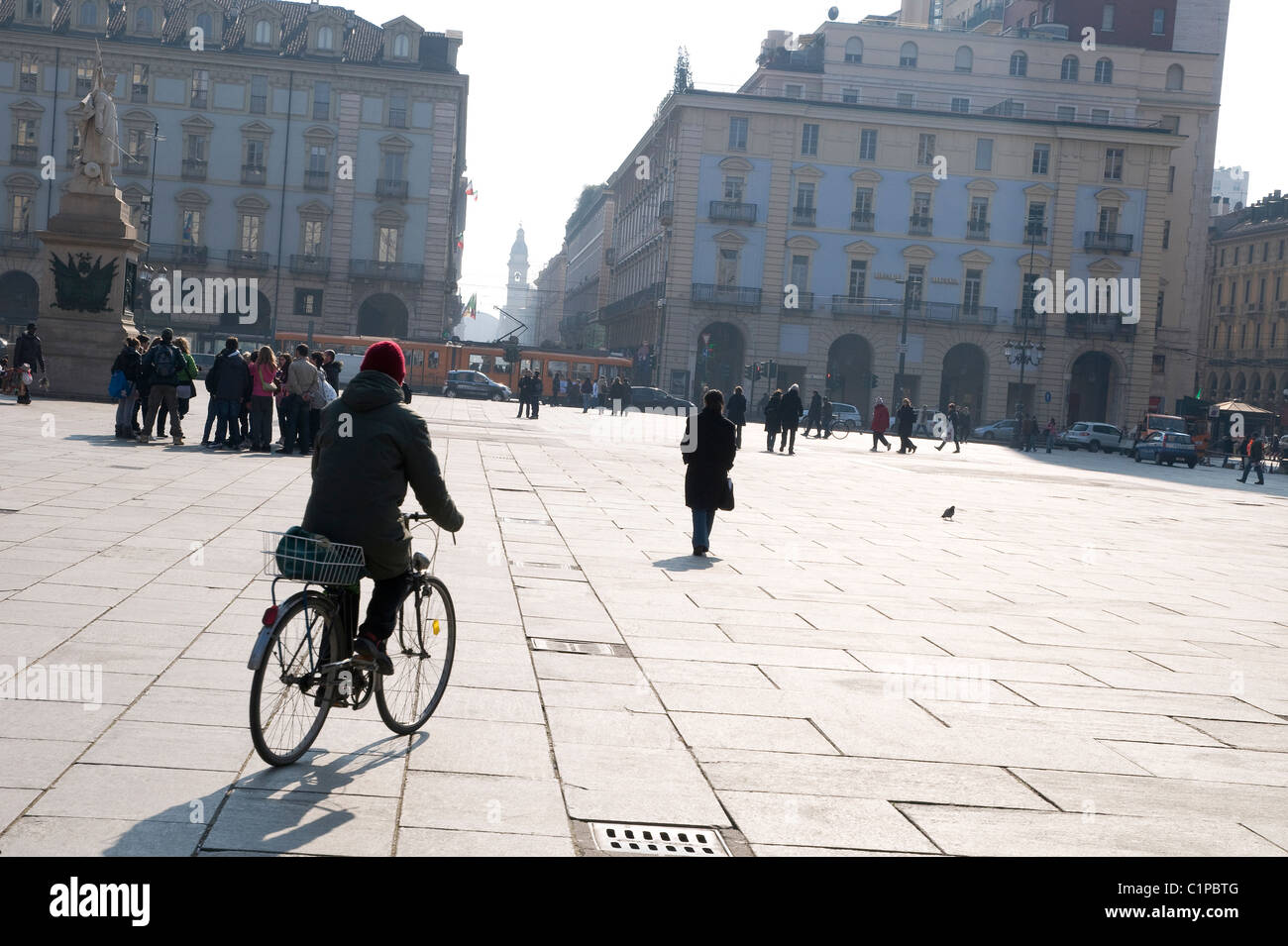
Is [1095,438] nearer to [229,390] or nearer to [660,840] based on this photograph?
[229,390]

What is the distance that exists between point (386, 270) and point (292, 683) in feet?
208

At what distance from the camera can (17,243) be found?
64250 millimetres

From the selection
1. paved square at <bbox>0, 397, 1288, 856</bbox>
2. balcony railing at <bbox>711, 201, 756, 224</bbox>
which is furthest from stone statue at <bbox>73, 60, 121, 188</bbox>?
balcony railing at <bbox>711, 201, 756, 224</bbox>

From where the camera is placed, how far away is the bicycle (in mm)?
5059

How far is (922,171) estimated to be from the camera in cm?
6494

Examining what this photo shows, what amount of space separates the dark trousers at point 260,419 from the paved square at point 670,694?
4510mm

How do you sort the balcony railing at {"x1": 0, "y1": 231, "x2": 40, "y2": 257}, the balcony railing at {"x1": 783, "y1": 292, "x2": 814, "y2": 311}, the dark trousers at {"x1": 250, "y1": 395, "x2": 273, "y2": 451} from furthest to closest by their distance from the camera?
the balcony railing at {"x1": 0, "y1": 231, "x2": 40, "y2": 257} < the balcony railing at {"x1": 783, "y1": 292, "x2": 814, "y2": 311} < the dark trousers at {"x1": 250, "y1": 395, "x2": 273, "y2": 451}

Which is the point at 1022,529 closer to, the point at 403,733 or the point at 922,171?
the point at 403,733

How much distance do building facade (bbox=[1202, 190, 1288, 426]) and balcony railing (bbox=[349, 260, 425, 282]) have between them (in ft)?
159

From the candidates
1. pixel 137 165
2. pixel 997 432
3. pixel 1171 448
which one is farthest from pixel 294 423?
pixel 137 165

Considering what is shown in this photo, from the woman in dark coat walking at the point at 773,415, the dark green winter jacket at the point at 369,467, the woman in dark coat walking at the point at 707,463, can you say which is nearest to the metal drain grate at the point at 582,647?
the dark green winter jacket at the point at 369,467

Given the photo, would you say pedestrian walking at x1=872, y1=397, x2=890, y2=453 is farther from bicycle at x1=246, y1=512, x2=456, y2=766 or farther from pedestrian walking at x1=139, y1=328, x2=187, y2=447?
bicycle at x1=246, y1=512, x2=456, y2=766

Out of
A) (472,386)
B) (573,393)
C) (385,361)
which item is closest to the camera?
(385,361)
